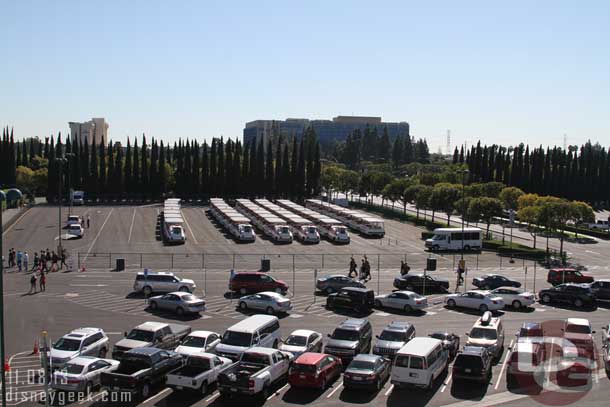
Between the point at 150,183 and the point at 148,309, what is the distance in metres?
77.8

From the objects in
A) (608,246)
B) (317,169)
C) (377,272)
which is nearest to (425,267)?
(377,272)

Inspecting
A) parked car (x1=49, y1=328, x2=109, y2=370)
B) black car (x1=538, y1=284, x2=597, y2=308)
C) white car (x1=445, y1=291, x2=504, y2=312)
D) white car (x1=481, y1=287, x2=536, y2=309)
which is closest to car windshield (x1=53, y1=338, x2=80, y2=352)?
parked car (x1=49, y1=328, x2=109, y2=370)

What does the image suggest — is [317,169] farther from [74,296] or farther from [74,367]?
[74,367]

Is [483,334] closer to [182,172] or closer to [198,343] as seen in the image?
[198,343]

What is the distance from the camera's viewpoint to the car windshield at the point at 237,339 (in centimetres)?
2205

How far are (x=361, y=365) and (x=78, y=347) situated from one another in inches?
378

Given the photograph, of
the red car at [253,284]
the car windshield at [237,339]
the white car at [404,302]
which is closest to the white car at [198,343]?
the car windshield at [237,339]

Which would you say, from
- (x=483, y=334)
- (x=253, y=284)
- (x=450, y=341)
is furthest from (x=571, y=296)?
(x=253, y=284)

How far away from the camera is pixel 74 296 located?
111 feet

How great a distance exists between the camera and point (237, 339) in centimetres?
2220

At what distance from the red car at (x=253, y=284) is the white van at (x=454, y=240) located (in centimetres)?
2411

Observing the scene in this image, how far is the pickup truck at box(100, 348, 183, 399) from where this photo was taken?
18.2 metres

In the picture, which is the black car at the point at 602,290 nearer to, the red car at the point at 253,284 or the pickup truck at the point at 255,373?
the red car at the point at 253,284

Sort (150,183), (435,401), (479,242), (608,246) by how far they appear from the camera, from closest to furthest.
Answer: (435,401)
(479,242)
(608,246)
(150,183)
